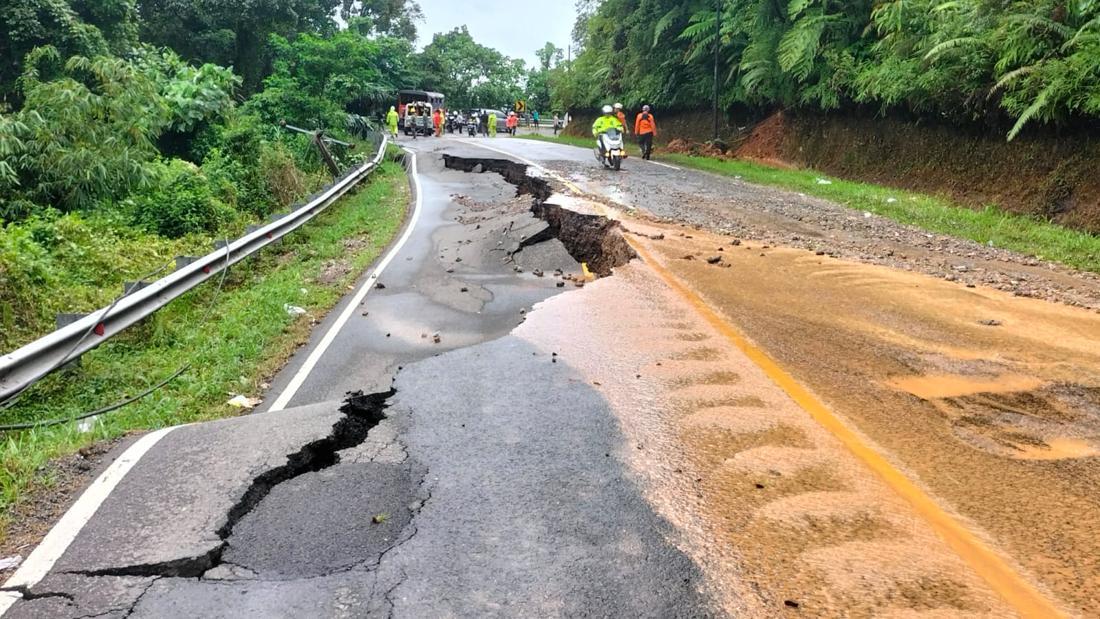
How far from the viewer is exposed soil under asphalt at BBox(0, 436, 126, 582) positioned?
3433mm

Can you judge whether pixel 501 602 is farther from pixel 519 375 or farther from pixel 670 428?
pixel 519 375

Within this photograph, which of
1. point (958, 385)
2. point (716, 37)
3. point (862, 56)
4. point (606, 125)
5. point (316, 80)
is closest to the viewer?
point (958, 385)

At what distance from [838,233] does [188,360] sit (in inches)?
357

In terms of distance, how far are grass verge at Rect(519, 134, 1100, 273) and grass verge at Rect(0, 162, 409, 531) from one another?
8.94m

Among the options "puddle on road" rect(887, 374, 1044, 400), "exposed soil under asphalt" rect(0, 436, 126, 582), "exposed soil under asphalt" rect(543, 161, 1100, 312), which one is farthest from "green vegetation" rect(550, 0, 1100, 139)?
"exposed soil under asphalt" rect(0, 436, 126, 582)

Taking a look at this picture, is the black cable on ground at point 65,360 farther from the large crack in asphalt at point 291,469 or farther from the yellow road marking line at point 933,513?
the yellow road marking line at point 933,513

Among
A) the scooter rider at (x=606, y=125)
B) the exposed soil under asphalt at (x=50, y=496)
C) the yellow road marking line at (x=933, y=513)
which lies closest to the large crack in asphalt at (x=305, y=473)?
the exposed soil under asphalt at (x=50, y=496)

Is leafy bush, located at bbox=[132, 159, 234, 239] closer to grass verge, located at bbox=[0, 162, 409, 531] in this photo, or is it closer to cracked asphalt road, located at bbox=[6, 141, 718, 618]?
grass verge, located at bbox=[0, 162, 409, 531]

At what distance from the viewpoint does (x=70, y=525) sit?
140 inches

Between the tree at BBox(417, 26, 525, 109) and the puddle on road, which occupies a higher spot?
the tree at BBox(417, 26, 525, 109)

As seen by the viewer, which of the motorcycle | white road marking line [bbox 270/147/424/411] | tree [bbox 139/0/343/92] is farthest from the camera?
tree [bbox 139/0/343/92]

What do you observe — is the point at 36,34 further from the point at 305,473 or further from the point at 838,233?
the point at 305,473

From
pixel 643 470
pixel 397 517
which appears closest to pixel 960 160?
pixel 643 470

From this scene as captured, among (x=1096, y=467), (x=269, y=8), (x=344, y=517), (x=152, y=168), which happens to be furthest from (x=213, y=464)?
(x=269, y=8)
